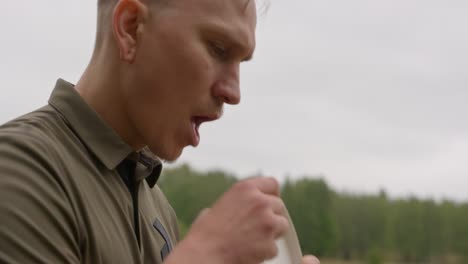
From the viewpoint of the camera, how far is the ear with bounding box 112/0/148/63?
1.80 m

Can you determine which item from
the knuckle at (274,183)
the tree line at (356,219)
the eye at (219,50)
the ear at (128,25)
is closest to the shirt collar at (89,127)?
the ear at (128,25)

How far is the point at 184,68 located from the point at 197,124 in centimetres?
14

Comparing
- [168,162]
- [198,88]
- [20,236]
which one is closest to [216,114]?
[198,88]

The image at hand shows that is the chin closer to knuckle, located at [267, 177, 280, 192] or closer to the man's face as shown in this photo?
the man's face

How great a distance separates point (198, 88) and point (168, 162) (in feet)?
0.75

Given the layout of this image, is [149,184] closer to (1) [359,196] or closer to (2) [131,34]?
(2) [131,34]

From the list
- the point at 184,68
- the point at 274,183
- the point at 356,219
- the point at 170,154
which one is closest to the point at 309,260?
the point at 274,183

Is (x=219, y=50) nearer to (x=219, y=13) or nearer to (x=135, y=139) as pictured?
(x=219, y=13)

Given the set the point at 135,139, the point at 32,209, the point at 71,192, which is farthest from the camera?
the point at 135,139

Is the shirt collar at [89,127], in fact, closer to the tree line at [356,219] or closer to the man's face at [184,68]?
the man's face at [184,68]

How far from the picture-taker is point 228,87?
180cm

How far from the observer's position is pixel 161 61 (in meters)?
1.78

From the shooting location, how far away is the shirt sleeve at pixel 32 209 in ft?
4.83

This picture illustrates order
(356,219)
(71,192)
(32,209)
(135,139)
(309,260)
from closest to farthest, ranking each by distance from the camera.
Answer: (32,209)
(71,192)
(309,260)
(135,139)
(356,219)
